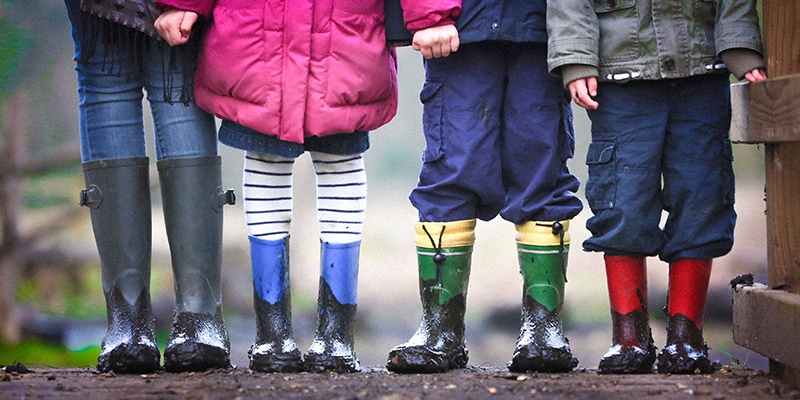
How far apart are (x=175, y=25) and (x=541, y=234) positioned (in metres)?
0.90

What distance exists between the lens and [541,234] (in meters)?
1.56

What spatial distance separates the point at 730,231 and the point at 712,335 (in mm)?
2104

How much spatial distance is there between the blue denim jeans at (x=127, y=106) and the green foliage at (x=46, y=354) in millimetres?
2215

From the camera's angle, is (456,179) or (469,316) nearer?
(456,179)

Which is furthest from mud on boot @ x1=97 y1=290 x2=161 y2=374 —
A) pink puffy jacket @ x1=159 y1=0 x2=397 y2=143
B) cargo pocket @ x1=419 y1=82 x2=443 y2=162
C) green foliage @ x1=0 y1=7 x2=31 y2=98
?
green foliage @ x1=0 y1=7 x2=31 y2=98

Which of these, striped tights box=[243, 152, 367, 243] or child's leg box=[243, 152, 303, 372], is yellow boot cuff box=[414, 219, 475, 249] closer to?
striped tights box=[243, 152, 367, 243]

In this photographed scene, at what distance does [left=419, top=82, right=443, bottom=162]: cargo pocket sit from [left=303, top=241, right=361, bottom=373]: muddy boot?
0.27m

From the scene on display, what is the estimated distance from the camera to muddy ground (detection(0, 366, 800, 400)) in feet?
3.86

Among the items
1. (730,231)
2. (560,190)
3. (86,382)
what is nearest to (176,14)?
(86,382)

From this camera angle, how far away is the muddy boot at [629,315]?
146 cm

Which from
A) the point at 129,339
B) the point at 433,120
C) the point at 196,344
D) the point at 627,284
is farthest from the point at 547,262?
the point at 129,339

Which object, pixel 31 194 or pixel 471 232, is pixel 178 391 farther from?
pixel 31 194

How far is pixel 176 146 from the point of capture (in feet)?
5.08

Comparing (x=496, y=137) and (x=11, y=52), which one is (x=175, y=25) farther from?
(x=11, y=52)
